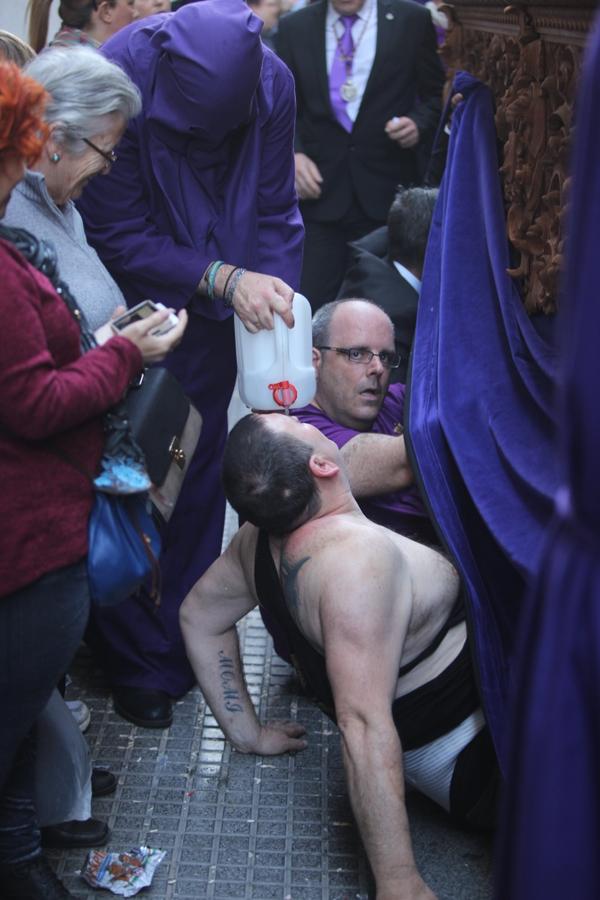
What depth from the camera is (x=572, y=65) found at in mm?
Answer: 2965

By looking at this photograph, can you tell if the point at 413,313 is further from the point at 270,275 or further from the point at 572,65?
the point at 572,65

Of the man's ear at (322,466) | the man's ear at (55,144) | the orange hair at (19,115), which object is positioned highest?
the orange hair at (19,115)

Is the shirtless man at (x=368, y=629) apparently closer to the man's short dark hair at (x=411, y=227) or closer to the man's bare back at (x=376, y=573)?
the man's bare back at (x=376, y=573)

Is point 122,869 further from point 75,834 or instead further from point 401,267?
point 401,267

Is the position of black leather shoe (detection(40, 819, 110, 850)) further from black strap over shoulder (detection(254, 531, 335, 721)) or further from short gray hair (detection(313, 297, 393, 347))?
short gray hair (detection(313, 297, 393, 347))

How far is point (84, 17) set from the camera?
436cm

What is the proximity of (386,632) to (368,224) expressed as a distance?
3.44 metres

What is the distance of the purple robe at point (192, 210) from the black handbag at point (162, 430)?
0.69 meters

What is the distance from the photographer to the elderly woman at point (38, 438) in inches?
87.4

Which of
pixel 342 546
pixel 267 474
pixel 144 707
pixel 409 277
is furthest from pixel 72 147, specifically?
pixel 409 277

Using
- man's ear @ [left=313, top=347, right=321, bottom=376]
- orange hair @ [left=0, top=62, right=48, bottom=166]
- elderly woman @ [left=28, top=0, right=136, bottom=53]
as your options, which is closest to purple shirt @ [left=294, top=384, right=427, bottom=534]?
man's ear @ [left=313, top=347, right=321, bottom=376]

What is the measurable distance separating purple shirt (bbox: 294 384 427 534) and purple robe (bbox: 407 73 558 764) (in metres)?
0.26

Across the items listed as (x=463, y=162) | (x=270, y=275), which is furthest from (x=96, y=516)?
(x=463, y=162)

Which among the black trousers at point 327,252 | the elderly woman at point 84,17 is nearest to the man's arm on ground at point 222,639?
the elderly woman at point 84,17
